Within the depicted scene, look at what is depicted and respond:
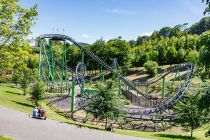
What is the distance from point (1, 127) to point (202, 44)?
56.1ft

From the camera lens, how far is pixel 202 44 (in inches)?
656

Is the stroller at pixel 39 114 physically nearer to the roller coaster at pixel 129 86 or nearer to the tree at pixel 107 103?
the tree at pixel 107 103

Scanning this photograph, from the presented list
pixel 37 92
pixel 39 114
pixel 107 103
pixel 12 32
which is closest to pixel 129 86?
pixel 37 92

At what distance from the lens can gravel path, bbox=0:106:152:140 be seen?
24902 millimetres

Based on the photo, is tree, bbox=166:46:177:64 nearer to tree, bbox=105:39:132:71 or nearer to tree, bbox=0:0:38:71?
tree, bbox=105:39:132:71

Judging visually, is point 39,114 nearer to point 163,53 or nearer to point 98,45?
point 163,53

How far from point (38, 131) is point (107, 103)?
9639 millimetres

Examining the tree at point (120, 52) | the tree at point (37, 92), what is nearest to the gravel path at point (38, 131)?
the tree at point (37, 92)

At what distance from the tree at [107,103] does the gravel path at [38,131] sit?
13.2 ft

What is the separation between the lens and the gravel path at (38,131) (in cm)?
2490

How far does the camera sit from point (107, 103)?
34.7m

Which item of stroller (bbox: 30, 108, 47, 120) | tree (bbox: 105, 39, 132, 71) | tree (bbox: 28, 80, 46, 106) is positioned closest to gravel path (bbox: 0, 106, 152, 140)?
stroller (bbox: 30, 108, 47, 120)

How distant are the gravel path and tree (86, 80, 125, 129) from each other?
402cm

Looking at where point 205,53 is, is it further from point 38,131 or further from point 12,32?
point 38,131
